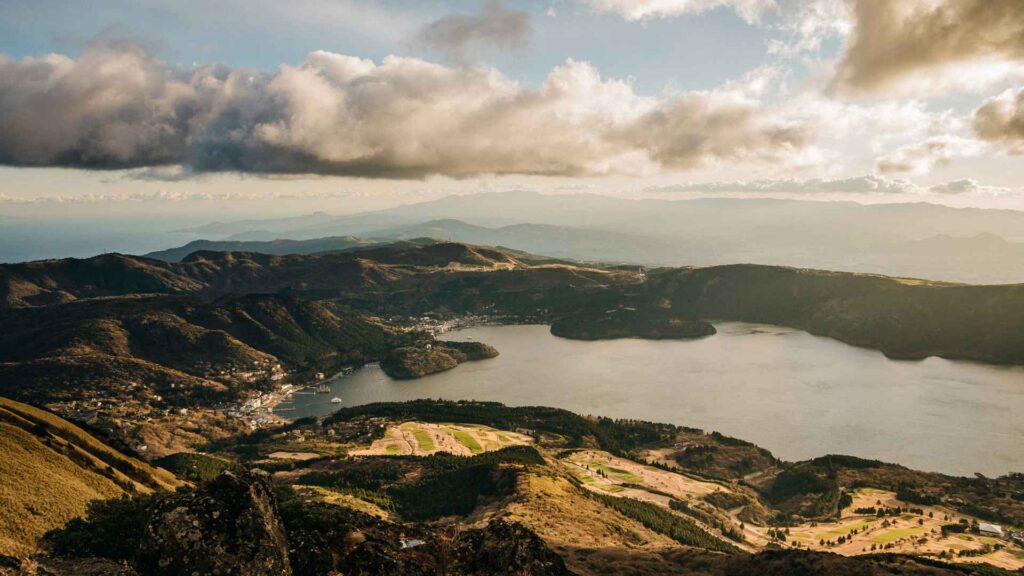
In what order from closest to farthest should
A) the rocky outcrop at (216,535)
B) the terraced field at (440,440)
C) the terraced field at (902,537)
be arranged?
the rocky outcrop at (216,535) < the terraced field at (902,537) < the terraced field at (440,440)

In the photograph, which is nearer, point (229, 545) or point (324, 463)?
point (229, 545)

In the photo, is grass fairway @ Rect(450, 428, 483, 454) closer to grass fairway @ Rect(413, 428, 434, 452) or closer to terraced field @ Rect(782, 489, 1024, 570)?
grass fairway @ Rect(413, 428, 434, 452)

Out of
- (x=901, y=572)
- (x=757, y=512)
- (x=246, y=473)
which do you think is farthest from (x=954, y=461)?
(x=246, y=473)

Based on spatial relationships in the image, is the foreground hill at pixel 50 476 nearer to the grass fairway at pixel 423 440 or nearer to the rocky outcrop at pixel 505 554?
the rocky outcrop at pixel 505 554

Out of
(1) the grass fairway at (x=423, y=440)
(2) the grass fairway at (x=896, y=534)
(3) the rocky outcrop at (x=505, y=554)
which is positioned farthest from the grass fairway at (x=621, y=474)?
(3) the rocky outcrop at (x=505, y=554)

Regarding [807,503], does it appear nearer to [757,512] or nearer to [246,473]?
[757,512]

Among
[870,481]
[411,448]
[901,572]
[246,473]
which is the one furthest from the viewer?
[411,448]

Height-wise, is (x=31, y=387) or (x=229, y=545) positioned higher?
(x=229, y=545)
